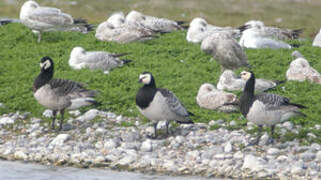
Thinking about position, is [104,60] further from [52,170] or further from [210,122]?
[52,170]

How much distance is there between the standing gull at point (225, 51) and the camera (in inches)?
699

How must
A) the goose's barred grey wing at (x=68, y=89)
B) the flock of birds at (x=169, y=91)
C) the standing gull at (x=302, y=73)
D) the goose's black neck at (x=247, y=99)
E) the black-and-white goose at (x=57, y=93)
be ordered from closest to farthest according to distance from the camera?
the goose's black neck at (x=247, y=99) → the flock of birds at (x=169, y=91) → the black-and-white goose at (x=57, y=93) → the goose's barred grey wing at (x=68, y=89) → the standing gull at (x=302, y=73)

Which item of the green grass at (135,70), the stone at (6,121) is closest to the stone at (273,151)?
the green grass at (135,70)

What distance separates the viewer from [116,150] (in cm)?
1279

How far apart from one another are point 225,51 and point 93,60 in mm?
3285

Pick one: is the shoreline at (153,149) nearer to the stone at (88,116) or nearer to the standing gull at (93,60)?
the stone at (88,116)

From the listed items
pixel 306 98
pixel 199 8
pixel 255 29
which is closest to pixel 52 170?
pixel 306 98

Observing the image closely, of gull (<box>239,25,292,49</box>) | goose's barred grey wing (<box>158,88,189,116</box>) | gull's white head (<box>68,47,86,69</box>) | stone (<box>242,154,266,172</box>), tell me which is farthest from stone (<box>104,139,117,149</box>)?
gull (<box>239,25,292,49</box>)

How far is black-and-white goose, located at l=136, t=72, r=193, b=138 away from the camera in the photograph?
12945 millimetres

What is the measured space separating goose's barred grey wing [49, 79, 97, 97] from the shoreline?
2.26ft

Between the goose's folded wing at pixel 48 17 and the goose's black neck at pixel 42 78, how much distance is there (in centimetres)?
707

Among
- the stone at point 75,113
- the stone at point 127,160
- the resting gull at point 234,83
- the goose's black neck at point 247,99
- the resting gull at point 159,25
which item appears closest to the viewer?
the stone at point 127,160

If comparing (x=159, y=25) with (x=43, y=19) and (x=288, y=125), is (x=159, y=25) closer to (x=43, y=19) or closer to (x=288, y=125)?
(x=43, y=19)

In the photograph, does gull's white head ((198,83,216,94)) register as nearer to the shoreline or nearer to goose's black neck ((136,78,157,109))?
the shoreline
